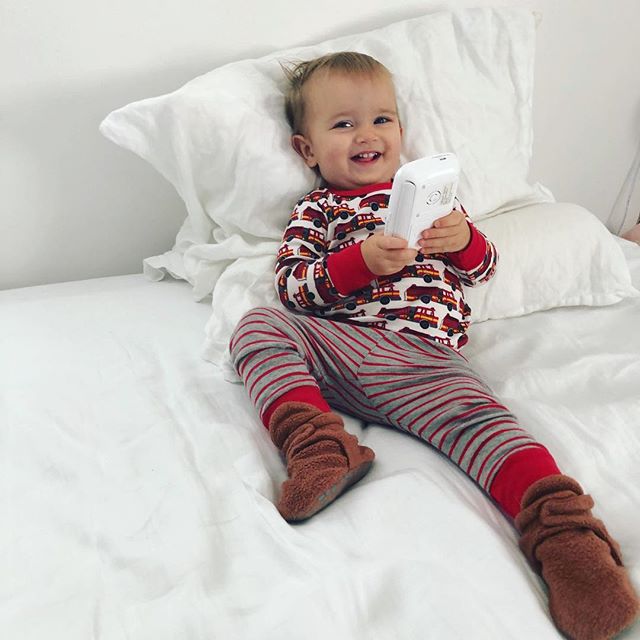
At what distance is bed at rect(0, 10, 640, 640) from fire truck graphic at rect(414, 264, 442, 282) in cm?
13

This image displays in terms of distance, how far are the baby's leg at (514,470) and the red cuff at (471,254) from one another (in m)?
0.14

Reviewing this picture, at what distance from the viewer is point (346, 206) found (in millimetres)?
1055

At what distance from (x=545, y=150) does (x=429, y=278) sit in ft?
2.45

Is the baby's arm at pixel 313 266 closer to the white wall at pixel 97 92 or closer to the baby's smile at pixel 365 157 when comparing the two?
the baby's smile at pixel 365 157

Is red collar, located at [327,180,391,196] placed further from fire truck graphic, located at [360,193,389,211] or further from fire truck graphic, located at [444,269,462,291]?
fire truck graphic, located at [444,269,462,291]

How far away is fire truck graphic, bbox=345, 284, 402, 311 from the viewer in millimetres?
982

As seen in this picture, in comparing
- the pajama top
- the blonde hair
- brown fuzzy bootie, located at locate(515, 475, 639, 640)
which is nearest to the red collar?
the pajama top

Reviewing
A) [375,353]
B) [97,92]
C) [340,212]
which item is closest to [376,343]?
[375,353]

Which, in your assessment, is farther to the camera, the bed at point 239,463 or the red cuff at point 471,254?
the red cuff at point 471,254

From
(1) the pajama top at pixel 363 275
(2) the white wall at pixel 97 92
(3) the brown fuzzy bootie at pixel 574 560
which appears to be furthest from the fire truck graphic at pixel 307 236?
(3) the brown fuzzy bootie at pixel 574 560

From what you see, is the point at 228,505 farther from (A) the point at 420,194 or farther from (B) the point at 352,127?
(B) the point at 352,127

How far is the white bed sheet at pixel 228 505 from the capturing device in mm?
583

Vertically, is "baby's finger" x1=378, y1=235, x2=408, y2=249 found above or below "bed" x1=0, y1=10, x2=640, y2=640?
above

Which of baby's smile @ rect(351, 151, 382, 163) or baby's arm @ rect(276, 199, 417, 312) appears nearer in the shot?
baby's arm @ rect(276, 199, 417, 312)
